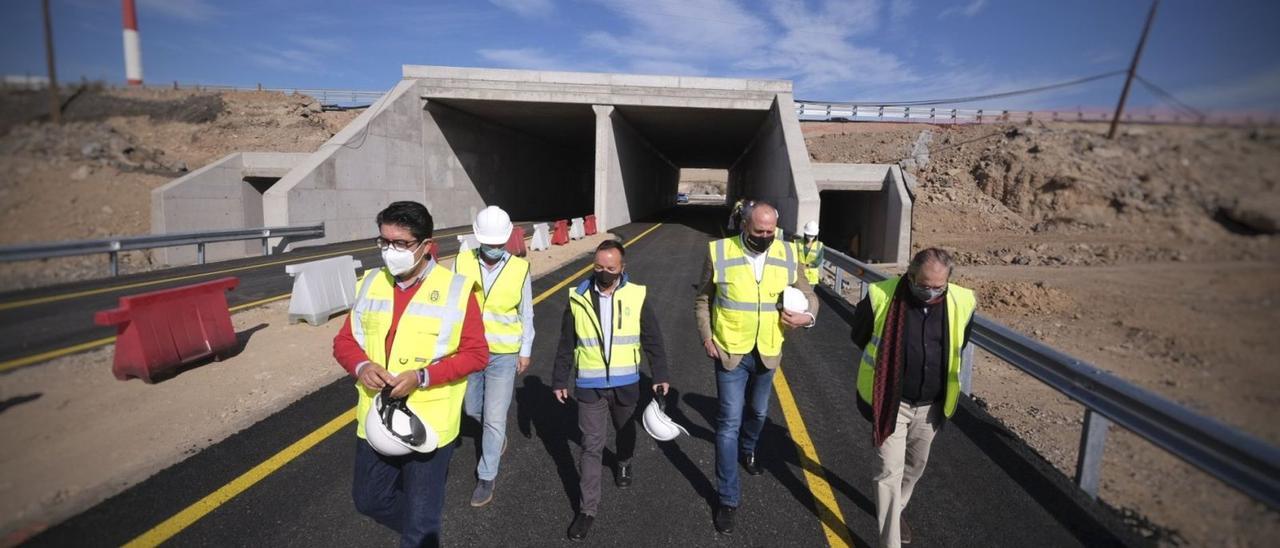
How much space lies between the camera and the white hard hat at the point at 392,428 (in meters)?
2.38

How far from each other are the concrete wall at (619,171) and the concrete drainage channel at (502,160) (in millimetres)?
80

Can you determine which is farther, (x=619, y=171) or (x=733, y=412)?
(x=619, y=171)

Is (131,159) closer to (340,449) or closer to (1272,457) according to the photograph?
(340,449)

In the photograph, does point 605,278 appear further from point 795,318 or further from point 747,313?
point 795,318

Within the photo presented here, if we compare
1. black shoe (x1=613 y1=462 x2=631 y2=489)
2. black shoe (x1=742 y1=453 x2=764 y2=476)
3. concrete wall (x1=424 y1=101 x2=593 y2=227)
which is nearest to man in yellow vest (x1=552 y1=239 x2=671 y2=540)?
black shoe (x1=613 y1=462 x2=631 y2=489)

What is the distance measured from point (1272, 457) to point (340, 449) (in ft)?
16.4

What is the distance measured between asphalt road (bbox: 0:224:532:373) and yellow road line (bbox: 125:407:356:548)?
3.87 ft

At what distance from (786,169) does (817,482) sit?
1758 cm

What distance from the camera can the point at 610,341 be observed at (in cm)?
349

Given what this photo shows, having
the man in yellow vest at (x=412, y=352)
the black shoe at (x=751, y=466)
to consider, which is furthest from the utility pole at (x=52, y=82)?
the black shoe at (x=751, y=466)

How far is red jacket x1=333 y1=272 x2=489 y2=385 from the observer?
100.0 inches

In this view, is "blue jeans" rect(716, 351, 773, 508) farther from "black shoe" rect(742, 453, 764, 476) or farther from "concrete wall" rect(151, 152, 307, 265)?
"concrete wall" rect(151, 152, 307, 265)

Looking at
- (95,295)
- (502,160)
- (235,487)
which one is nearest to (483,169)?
(502,160)

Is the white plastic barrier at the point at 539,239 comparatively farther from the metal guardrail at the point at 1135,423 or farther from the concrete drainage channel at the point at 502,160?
the metal guardrail at the point at 1135,423
